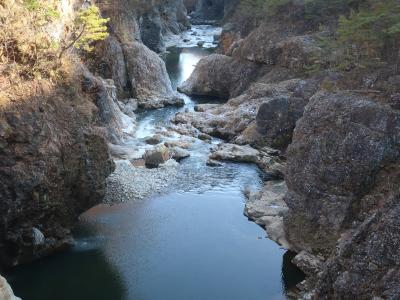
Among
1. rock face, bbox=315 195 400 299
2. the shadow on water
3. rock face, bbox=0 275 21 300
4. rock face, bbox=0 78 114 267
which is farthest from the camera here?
the shadow on water

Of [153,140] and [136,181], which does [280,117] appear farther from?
[136,181]

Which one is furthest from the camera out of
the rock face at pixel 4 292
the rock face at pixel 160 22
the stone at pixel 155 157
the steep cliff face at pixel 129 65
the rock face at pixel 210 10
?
the rock face at pixel 210 10

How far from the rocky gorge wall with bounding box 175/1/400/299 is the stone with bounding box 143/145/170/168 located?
19.2ft

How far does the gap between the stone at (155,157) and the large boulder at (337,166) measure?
376 inches

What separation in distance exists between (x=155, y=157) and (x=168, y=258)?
34.1 ft

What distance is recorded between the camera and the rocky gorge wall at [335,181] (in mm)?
12477

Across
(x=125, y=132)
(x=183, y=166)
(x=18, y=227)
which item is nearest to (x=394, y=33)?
(x=183, y=166)

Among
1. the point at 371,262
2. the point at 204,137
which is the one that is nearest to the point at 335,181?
the point at 371,262

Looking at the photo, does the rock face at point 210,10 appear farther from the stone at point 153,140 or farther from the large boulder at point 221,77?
the stone at point 153,140

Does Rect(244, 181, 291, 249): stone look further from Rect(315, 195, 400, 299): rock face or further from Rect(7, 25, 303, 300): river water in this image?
Rect(315, 195, 400, 299): rock face

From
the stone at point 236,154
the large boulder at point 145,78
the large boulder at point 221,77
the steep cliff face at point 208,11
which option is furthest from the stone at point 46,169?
the steep cliff face at point 208,11

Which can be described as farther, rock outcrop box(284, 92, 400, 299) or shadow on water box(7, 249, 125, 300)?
rock outcrop box(284, 92, 400, 299)

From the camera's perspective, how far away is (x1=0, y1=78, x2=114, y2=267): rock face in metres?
16.3

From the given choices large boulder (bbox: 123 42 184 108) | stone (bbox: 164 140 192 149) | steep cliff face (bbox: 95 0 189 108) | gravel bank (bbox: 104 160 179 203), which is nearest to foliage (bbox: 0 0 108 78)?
gravel bank (bbox: 104 160 179 203)
